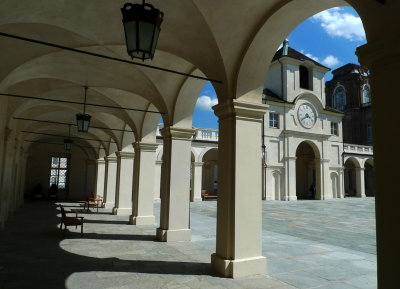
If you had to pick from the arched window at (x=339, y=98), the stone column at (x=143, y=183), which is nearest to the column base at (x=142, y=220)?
the stone column at (x=143, y=183)

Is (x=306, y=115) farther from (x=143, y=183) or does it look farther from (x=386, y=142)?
(x=386, y=142)

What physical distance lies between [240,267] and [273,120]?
27.0 m

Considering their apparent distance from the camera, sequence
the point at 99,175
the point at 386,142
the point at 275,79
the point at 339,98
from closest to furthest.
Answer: the point at 386,142 < the point at 99,175 < the point at 275,79 < the point at 339,98

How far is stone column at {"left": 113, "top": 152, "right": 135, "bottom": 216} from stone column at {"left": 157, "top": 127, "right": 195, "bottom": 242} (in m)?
7.15

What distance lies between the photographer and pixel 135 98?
12148mm

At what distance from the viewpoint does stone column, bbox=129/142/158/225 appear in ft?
40.2

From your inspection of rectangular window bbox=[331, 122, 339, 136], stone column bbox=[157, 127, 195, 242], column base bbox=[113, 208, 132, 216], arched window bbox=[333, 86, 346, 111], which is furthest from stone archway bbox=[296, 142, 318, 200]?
stone column bbox=[157, 127, 195, 242]

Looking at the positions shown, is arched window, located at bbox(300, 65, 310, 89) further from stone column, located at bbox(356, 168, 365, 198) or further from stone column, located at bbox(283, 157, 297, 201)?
stone column, located at bbox(356, 168, 365, 198)

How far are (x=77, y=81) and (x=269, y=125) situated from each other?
23583mm

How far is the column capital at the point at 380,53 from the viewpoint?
9.96ft

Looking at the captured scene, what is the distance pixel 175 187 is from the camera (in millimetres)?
9000

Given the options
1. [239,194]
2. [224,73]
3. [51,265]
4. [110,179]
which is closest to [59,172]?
[110,179]

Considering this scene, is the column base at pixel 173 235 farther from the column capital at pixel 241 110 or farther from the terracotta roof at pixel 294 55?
the terracotta roof at pixel 294 55

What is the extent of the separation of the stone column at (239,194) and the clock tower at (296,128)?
79.3 ft
